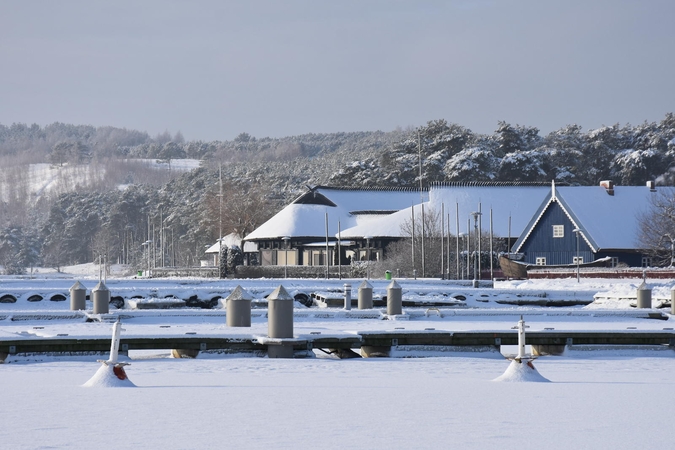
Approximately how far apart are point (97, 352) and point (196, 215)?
333ft

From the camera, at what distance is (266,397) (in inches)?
448

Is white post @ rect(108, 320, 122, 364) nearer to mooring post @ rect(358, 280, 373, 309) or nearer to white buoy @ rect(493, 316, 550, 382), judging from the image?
white buoy @ rect(493, 316, 550, 382)

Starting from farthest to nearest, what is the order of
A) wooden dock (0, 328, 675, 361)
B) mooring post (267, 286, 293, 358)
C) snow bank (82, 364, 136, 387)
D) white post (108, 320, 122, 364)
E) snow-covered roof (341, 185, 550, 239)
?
snow-covered roof (341, 185, 550, 239) → mooring post (267, 286, 293, 358) → wooden dock (0, 328, 675, 361) → white post (108, 320, 122, 364) → snow bank (82, 364, 136, 387)

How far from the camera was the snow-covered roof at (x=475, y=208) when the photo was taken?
70562 millimetres

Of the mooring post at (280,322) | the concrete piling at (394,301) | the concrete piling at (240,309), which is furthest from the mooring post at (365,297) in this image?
the mooring post at (280,322)

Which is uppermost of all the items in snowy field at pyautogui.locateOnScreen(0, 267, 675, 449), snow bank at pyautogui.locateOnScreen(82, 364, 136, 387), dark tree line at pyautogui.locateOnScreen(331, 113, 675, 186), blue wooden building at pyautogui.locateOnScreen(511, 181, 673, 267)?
dark tree line at pyautogui.locateOnScreen(331, 113, 675, 186)

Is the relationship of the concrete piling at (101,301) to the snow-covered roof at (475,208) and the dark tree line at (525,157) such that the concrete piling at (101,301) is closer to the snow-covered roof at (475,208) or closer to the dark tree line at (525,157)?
the snow-covered roof at (475,208)

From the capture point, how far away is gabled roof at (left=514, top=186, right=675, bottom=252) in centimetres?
5869

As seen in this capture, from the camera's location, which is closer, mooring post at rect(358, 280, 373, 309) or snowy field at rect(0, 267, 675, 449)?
snowy field at rect(0, 267, 675, 449)

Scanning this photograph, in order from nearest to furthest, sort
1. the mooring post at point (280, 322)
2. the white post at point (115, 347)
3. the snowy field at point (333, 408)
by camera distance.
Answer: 1. the snowy field at point (333, 408)
2. the white post at point (115, 347)
3. the mooring post at point (280, 322)

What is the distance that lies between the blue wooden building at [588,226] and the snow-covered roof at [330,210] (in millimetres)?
16649

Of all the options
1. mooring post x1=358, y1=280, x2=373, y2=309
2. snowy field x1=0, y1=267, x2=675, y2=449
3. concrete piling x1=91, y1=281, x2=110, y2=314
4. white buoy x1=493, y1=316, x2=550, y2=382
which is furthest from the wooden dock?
concrete piling x1=91, y1=281, x2=110, y2=314

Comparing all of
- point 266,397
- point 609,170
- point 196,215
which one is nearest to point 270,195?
point 196,215

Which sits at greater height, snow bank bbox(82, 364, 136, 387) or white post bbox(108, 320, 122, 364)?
white post bbox(108, 320, 122, 364)
